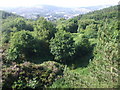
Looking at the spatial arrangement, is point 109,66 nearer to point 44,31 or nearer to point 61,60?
point 61,60

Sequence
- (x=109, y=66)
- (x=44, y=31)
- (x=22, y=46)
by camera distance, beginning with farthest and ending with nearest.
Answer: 1. (x=44, y=31)
2. (x=22, y=46)
3. (x=109, y=66)

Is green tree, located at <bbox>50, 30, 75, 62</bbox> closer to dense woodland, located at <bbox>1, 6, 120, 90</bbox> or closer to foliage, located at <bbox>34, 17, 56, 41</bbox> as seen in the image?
dense woodland, located at <bbox>1, 6, 120, 90</bbox>

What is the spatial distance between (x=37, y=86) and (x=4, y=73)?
9.40 ft

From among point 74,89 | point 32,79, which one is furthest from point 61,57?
point 74,89

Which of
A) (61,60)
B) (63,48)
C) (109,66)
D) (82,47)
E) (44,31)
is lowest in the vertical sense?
(61,60)

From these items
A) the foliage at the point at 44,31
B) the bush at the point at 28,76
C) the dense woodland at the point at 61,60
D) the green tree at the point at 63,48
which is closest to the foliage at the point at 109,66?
the dense woodland at the point at 61,60

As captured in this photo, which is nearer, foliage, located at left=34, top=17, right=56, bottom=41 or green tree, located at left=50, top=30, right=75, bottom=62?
green tree, located at left=50, top=30, right=75, bottom=62

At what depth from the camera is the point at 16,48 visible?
65.3ft

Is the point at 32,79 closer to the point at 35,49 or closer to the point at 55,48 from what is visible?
the point at 55,48

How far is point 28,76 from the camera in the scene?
13.5 m

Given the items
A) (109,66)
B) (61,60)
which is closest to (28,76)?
(109,66)

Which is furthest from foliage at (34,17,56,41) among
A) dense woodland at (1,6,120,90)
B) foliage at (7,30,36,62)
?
foliage at (7,30,36,62)

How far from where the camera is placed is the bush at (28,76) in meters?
12.7

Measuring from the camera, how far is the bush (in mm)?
12664
